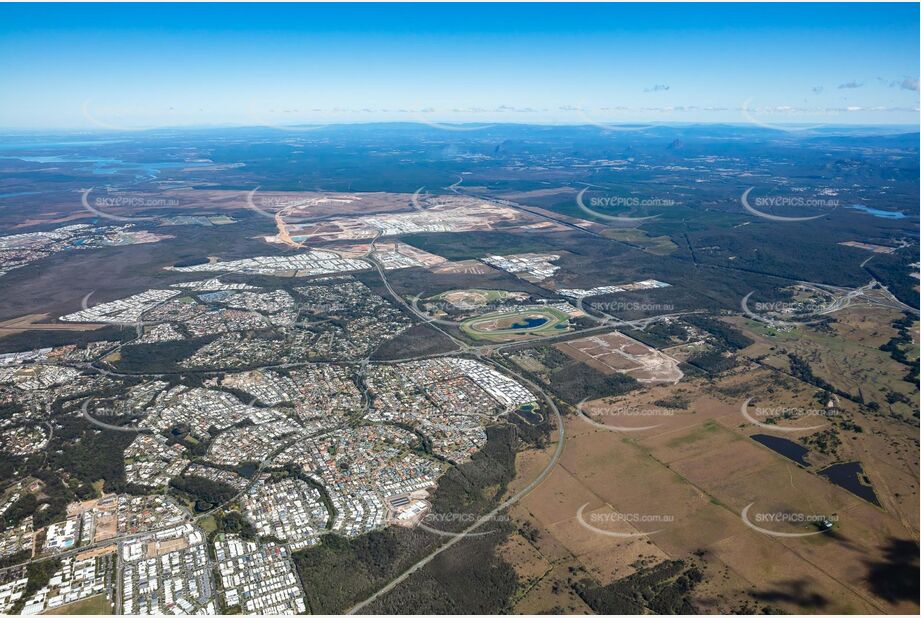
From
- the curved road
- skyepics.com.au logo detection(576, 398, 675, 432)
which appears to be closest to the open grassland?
skyepics.com.au logo detection(576, 398, 675, 432)

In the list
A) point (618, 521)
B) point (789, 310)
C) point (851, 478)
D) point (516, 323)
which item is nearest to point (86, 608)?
point (618, 521)

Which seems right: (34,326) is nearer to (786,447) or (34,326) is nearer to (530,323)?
(530,323)

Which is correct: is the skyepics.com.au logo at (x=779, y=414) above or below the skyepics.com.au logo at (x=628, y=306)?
above

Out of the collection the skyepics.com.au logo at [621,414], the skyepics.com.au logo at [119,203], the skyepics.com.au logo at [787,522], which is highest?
the skyepics.com.au logo at [119,203]

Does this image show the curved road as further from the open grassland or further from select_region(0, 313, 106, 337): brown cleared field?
select_region(0, 313, 106, 337): brown cleared field

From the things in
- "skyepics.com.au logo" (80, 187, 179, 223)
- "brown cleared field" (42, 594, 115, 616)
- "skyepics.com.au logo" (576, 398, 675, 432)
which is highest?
"skyepics.com.au logo" (80, 187, 179, 223)

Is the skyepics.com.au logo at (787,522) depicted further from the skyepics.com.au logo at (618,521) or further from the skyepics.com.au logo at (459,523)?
the skyepics.com.au logo at (459,523)

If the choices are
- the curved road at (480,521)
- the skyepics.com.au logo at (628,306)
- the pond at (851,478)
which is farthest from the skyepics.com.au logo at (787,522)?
the skyepics.com.au logo at (628,306)
